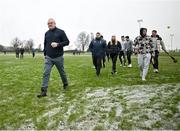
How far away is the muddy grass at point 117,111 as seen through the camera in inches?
309

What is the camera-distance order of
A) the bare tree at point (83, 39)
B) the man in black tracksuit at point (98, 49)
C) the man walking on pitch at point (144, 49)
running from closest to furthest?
the man walking on pitch at point (144, 49) → the man in black tracksuit at point (98, 49) → the bare tree at point (83, 39)

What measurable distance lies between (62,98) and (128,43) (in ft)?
45.9

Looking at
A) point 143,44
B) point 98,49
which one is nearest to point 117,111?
point 143,44

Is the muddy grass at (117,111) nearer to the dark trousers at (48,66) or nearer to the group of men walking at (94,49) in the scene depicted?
the dark trousers at (48,66)

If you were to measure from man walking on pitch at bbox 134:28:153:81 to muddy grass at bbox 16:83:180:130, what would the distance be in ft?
9.76

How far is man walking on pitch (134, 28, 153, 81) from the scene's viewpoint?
13.8 meters

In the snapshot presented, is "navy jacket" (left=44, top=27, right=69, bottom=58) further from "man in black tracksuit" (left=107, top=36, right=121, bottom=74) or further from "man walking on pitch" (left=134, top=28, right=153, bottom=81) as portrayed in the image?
"man in black tracksuit" (left=107, top=36, right=121, bottom=74)

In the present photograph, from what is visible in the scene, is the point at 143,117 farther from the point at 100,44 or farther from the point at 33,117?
the point at 100,44

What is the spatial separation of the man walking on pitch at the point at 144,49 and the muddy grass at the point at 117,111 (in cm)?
297

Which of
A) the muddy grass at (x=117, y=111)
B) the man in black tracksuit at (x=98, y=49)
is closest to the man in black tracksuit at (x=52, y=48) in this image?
the muddy grass at (x=117, y=111)

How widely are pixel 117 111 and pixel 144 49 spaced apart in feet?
18.5

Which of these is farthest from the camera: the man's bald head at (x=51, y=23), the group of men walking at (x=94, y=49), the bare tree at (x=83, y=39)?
the bare tree at (x=83, y=39)

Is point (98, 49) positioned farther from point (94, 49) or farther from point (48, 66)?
point (48, 66)

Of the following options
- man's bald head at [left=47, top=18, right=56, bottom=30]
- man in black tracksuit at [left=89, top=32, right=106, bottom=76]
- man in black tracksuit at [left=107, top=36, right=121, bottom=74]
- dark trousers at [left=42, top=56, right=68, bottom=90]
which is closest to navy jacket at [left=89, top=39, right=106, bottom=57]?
man in black tracksuit at [left=89, top=32, right=106, bottom=76]
